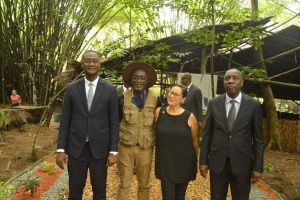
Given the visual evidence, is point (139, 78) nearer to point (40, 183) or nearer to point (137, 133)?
point (137, 133)

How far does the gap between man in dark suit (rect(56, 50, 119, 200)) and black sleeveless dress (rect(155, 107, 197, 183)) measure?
0.49 m

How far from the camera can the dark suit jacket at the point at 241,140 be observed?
2633mm

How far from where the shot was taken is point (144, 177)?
309 centimetres

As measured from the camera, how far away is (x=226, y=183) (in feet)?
9.07

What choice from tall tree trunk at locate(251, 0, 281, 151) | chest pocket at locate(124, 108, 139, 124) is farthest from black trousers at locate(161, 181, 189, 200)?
tall tree trunk at locate(251, 0, 281, 151)

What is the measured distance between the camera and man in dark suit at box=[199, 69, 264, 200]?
2.64 metres

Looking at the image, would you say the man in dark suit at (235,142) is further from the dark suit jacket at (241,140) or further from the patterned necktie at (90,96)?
the patterned necktie at (90,96)

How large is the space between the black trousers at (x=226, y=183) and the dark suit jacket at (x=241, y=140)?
0.21 ft

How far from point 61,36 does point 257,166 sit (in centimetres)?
→ 928

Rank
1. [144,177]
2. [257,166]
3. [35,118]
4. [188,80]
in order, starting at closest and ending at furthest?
[257,166]
[144,177]
[188,80]
[35,118]

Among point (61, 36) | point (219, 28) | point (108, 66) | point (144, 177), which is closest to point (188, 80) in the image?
point (219, 28)

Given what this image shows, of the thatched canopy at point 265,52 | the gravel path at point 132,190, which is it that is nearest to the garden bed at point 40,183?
the gravel path at point 132,190

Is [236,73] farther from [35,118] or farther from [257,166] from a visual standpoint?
[35,118]

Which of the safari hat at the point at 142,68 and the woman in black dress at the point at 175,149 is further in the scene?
the safari hat at the point at 142,68
